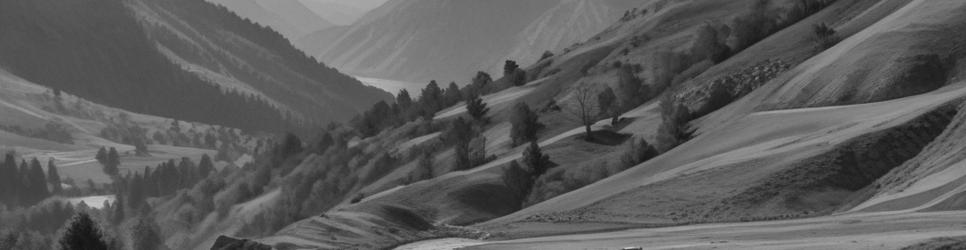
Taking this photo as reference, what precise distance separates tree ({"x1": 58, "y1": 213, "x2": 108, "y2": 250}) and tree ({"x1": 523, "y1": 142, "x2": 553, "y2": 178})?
54.2 meters

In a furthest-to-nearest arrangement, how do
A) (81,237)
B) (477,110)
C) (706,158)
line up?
(477,110) → (706,158) → (81,237)

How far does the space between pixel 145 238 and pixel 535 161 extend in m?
77.0

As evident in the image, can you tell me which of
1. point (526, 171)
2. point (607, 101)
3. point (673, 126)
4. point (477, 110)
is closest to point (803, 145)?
point (673, 126)

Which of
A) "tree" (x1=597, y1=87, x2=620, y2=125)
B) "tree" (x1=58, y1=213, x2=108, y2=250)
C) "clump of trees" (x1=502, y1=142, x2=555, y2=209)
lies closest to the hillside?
"clump of trees" (x1=502, y1=142, x2=555, y2=209)

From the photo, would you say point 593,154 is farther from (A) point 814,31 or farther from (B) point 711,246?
(B) point 711,246

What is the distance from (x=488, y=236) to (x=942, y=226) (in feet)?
86.9

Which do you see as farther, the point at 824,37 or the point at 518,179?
the point at 824,37

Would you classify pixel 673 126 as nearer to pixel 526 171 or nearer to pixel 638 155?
pixel 638 155

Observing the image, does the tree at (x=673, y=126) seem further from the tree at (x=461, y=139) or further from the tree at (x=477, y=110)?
the tree at (x=477, y=110)

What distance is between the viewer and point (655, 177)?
8694 cm

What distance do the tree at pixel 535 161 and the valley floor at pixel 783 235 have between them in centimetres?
5340

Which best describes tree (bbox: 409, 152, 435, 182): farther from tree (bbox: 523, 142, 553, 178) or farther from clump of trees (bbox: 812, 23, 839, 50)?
clump of trees (bbox: 812, 23, 839, 50)

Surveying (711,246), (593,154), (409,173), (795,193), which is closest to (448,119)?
(409,173)

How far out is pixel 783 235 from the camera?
49.0m
